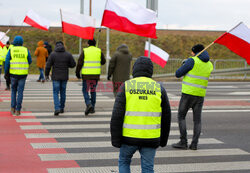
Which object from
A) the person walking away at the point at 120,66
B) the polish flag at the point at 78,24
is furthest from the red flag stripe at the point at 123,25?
the polish flag at the point at 78,24

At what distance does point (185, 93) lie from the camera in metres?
8.16

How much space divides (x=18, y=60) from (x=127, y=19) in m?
2.71

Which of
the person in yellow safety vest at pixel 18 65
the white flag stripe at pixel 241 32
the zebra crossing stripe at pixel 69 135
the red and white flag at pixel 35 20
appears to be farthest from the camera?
the red and white flag at pixel 35 20

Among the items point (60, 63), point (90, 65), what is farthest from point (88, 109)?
point (60, 63)

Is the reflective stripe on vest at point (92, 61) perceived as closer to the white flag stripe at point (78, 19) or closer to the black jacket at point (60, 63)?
the black jacket at point (60, 63)

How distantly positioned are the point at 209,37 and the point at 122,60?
1855 inches

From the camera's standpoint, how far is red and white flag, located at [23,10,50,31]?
15.5 meters

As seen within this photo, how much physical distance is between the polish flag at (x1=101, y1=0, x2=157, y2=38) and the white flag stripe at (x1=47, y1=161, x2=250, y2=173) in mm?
4906

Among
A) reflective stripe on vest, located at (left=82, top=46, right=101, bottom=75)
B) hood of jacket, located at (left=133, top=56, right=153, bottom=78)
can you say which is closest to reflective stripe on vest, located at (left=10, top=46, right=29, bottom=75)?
reflective stripe on vest, located at (left=82, top=46, right=101, bottom=75)

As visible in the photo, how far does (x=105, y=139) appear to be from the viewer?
8805 mm

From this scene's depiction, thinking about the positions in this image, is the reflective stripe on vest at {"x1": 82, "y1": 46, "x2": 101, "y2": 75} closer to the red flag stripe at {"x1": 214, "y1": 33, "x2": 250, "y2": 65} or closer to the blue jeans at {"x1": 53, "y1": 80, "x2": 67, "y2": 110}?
the blue jeans at {"x1": 53, "y1": 80, "x2": 67, "y2": 110}

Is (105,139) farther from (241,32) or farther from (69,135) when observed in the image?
(241,32)

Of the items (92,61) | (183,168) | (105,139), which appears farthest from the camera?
(92,61)

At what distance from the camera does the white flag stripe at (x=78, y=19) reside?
1227 centimetres
